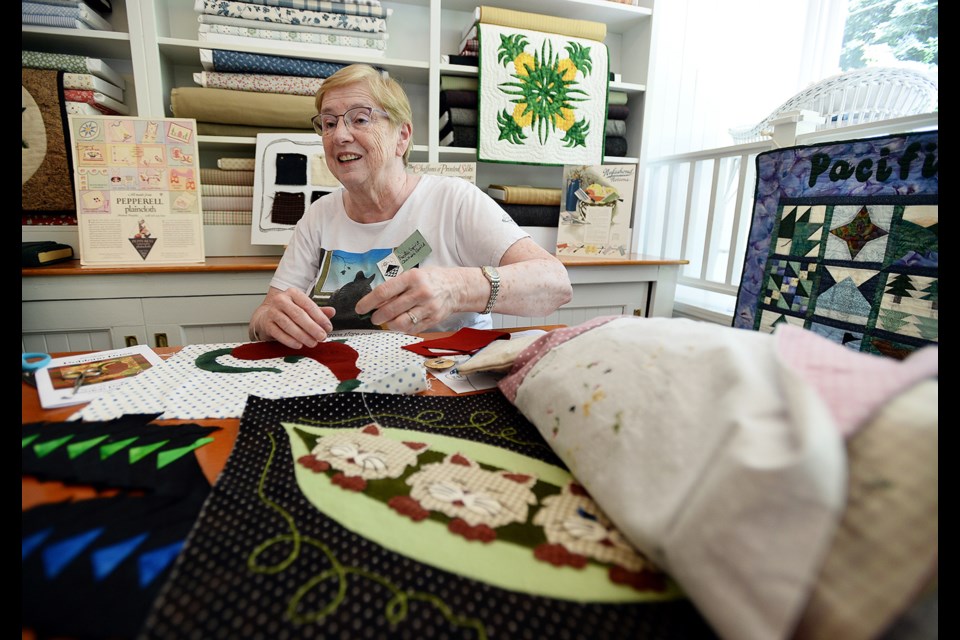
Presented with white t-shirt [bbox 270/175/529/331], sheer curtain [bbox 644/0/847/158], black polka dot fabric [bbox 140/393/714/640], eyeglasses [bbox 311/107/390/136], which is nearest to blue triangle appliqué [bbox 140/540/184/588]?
black polka dot fabric [bbox 140/393/714/640]

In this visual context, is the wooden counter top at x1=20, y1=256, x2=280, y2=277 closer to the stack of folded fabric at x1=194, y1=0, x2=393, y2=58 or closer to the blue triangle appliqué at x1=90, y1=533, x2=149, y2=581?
the stack of folded fabric at x1=194, y1=0, x2=393, y2=58

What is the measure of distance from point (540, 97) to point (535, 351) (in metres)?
1.94

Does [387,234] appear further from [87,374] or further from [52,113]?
[52,113]

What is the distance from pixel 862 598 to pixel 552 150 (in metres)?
2.31

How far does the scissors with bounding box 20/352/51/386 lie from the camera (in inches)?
30.2

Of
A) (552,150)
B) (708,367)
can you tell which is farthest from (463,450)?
(552,150)

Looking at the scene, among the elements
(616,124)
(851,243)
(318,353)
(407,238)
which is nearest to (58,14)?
(407,238)

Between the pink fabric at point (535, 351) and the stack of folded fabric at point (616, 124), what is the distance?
2076 millimetres

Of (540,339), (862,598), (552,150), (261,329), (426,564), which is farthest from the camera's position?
(552,150)

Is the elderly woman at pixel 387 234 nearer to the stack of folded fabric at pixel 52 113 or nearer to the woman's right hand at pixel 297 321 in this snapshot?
the woman's right hand at pixel 297 321

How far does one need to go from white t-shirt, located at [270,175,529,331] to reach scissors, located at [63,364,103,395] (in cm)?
54
